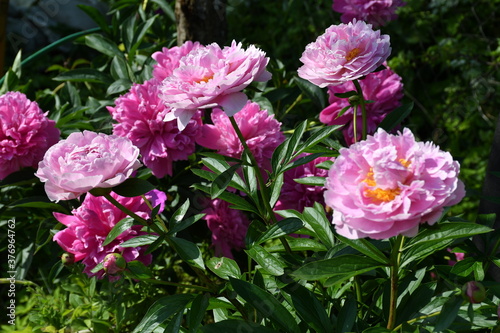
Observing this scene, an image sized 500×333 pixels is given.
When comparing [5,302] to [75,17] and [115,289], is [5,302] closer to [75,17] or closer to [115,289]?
[115,289]

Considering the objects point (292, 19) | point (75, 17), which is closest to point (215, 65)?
point (292, 19)

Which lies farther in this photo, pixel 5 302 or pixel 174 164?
pixel 5 302

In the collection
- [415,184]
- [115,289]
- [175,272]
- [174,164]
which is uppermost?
[415,184]

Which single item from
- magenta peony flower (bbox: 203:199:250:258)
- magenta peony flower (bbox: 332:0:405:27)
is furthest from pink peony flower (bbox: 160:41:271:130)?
magenta peony flower (bbox: 332:0:405:27)

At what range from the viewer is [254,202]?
104 centimetres

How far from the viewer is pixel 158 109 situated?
118cm

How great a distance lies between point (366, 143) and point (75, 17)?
3779 millimetres

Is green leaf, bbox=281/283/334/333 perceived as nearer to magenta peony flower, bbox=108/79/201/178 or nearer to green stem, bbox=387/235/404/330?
green stem, bbox=387/235/404/330

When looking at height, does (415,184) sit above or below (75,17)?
above

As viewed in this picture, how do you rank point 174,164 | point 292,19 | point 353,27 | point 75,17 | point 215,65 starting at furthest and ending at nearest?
point 75,17 < point 292,19 < point 174,164 < point 353,27 < point 215,65

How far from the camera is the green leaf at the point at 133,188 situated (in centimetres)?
80

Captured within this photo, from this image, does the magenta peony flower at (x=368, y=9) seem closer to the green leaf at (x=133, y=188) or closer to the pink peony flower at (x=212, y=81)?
the pink peony flower at (x=212, y=81)

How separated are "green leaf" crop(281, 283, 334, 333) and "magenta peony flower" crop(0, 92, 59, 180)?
70 centimetres

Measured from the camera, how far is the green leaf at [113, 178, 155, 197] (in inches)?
31.7
